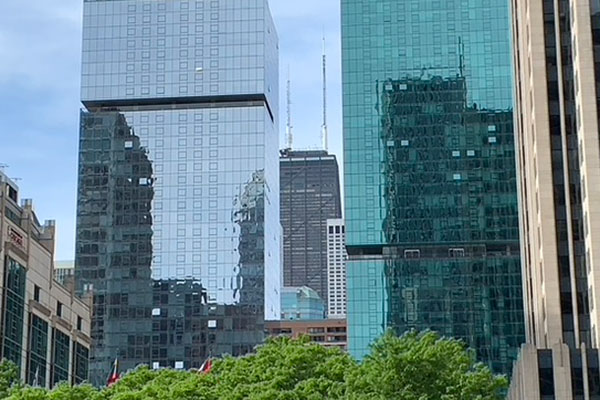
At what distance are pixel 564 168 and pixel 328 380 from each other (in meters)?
28.5

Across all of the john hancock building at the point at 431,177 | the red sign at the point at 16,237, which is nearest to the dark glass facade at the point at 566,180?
the red sign at the point at 16,237

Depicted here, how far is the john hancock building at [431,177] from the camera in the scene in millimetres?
171750

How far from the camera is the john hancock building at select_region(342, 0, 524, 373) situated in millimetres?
171750

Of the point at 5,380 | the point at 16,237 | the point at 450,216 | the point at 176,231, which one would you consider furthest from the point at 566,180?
the point at 176,231

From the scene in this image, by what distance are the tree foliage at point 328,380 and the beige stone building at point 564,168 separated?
1391cm

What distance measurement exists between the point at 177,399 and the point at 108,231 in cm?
12999

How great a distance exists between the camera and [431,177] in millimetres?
175000

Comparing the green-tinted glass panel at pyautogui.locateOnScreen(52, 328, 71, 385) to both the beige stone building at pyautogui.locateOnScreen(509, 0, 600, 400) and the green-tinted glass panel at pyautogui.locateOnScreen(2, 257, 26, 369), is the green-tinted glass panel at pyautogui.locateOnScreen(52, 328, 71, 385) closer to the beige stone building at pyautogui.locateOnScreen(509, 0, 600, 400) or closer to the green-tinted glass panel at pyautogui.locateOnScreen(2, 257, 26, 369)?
the green-tinted glass panel at pyautogui.locateOnScreen(2, 257, 26, 369)

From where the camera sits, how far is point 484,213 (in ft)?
575

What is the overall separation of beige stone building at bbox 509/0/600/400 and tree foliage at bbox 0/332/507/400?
45.7 feet

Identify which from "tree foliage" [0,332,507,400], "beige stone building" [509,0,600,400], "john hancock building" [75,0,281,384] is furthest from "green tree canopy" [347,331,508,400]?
"john hancock building" [75,0,281,384]

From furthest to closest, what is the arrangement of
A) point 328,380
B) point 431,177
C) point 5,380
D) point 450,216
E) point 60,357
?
point 431,177, point 450,216, point 60,357, point 5,380, point 328,380

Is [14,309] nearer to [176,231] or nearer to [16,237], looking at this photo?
[16,237]

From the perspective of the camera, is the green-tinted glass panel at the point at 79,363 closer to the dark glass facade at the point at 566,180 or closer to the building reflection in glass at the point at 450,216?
the building reflection in glass at the point at 450,216
